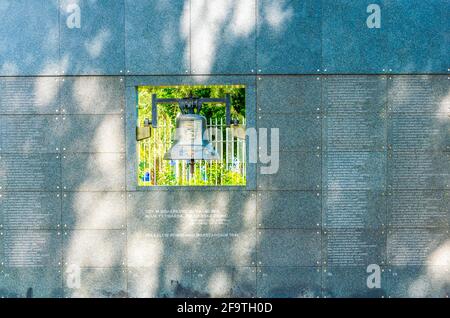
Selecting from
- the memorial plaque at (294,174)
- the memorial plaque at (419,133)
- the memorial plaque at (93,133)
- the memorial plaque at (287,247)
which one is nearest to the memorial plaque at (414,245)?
the memorial plaque at (287,247)

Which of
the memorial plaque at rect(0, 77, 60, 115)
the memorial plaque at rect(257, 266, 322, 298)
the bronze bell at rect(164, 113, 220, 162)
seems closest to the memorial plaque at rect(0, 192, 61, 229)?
the memorial plaque at rect(0, 77, 60, 115)

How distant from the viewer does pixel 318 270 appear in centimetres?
514

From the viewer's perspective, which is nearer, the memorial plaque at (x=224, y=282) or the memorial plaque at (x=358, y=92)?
the memorial plaque at (x=358, y=92)

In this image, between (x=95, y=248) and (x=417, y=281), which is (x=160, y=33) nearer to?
(x=95, y=248)

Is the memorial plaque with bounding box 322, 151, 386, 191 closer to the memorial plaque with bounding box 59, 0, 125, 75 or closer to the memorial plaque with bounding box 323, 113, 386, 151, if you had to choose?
the memorial plaque with bounding box 323, 113, 386, 151

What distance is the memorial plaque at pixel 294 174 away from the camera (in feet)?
16.7

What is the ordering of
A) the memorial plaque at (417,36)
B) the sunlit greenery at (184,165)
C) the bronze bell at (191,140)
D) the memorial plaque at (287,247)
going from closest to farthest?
the bronze bell at (191,140), the memorial plaque at (417,36), the memorial plaque at (287,247), the sunlit greenery at (184,165)

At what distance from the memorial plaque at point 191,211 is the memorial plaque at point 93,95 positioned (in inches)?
47.6

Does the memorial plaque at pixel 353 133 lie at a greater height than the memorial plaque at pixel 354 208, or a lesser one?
greater

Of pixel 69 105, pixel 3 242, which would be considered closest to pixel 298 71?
pixel 69 105

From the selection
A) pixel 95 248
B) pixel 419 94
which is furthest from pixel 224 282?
pixel 419 94

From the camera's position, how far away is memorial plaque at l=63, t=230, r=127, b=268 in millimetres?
5172

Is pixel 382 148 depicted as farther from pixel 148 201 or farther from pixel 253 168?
pixel 148 201

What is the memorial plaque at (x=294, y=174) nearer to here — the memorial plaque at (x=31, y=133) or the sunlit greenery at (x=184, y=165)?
the sunlit greenery at (x=184, y=165)
